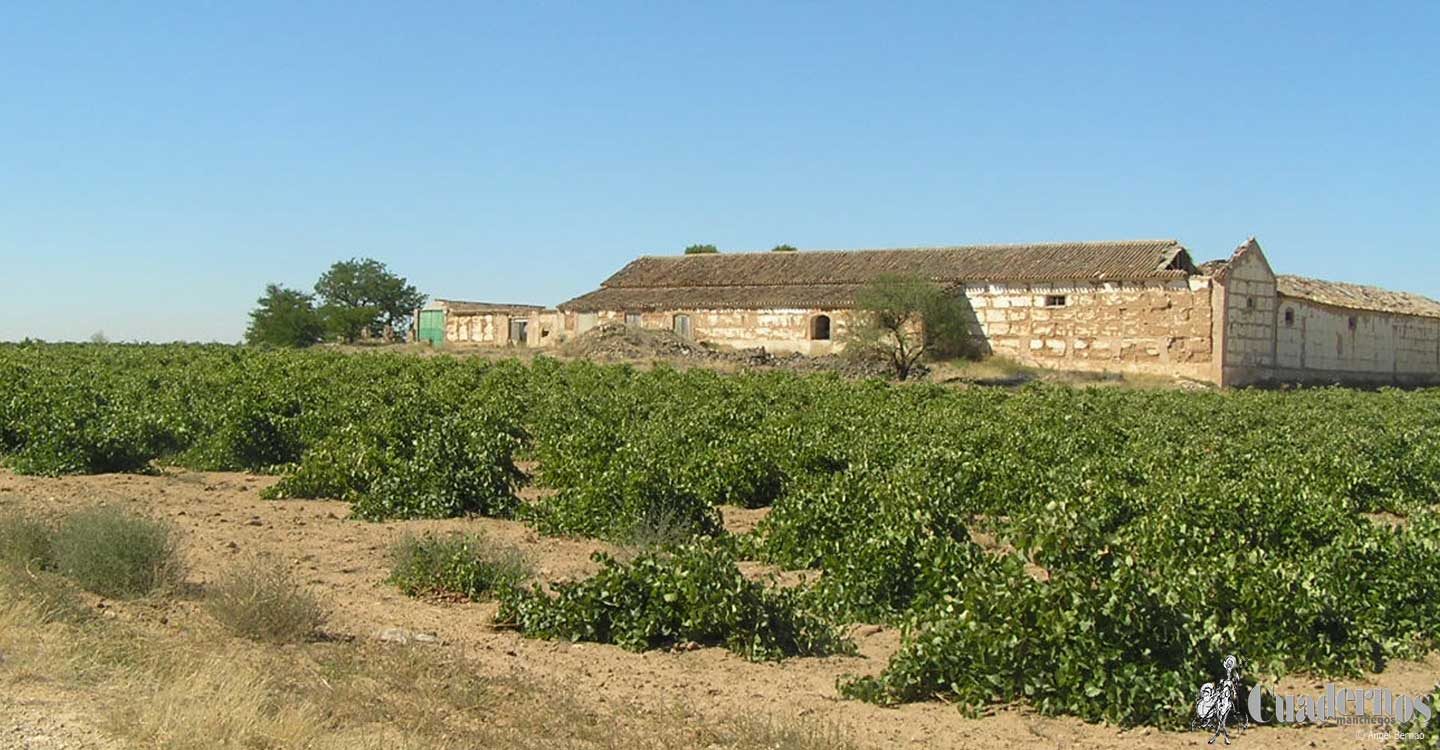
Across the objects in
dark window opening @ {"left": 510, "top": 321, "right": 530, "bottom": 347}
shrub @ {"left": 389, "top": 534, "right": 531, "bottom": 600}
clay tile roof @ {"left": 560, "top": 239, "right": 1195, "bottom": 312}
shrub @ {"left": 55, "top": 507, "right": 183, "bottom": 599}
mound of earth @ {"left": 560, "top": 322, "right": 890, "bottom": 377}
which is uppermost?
clay tile roof @ {"left": 560, "top": 239, "right": 1195, "bottom": 312}

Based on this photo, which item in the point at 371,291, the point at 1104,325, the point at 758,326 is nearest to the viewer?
the point at 1104,325

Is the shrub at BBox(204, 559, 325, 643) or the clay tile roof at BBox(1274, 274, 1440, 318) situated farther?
the clay tile roof at BBox(1274, 274, 1440, 318)

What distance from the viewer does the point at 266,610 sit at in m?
8.89

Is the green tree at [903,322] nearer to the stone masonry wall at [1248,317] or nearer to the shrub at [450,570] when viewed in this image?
the stone masonry wall at [1248,317]

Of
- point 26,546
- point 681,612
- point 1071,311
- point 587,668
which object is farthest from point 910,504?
point 1071,311

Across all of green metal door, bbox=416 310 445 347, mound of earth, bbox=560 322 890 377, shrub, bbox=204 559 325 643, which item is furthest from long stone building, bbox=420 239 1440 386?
shrub, bbox=204 559 325 643

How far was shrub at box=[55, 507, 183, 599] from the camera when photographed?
982 centimetres

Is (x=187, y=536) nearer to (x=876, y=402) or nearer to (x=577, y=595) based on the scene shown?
(x=577, y=595)

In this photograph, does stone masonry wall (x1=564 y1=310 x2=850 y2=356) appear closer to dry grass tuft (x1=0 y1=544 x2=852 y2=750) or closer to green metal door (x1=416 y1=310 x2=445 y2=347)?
green metal door (x1=416 y1=310 x2=445 y2=347)

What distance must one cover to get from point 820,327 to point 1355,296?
25948mm

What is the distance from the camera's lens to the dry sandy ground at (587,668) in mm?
7223

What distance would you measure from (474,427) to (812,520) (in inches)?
256

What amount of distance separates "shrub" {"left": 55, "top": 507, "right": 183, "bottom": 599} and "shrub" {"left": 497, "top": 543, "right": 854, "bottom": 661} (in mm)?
3034

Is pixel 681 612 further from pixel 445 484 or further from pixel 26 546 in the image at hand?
pixel 445 484
